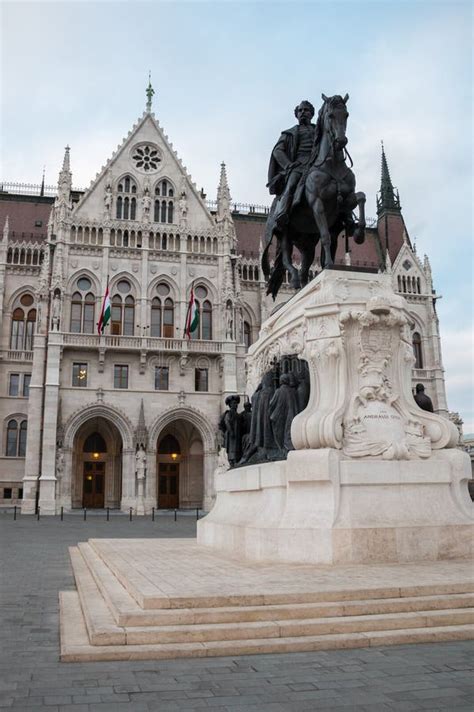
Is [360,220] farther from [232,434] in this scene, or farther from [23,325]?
[23,325]

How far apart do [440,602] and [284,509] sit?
2.86 m

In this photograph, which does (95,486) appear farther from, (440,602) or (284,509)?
(440,602)

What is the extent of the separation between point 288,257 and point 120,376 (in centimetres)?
2961

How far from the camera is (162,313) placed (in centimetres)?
4094

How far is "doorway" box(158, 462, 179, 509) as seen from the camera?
41.0 metres

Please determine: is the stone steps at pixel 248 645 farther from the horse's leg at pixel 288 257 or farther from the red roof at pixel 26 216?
the red roof at pixel 26 216

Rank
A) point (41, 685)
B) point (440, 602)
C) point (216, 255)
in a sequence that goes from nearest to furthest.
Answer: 1. point (41, 685)
2. point (440, 602)
3. point (216, 255)

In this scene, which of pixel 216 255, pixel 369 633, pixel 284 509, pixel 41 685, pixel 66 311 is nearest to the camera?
pixel 41 685

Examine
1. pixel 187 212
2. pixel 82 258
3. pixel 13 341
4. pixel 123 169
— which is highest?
pixel 123 169

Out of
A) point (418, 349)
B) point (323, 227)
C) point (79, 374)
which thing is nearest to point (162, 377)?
point (79, 374)

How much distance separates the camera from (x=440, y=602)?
5609 millimetres

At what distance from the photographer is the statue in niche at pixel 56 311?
38344mm

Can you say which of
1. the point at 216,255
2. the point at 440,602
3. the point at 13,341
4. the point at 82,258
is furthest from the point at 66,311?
the point at 440,602

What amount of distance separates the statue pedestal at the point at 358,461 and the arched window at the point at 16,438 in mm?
34625
